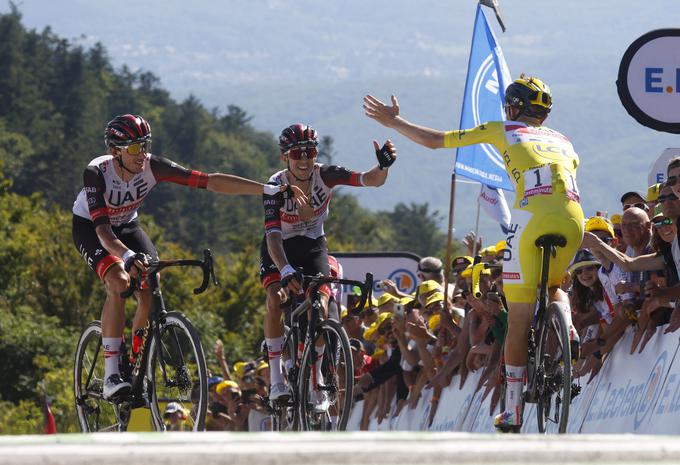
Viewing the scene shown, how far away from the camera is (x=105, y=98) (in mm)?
147250

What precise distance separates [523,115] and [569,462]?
503 cm

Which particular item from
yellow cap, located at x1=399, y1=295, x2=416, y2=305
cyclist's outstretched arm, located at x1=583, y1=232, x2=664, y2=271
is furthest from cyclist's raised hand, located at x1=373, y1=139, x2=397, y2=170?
yellow cap, located at x1=399, y1=295, x2=416, y2=305

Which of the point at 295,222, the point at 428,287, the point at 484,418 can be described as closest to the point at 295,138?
the point at 295,222

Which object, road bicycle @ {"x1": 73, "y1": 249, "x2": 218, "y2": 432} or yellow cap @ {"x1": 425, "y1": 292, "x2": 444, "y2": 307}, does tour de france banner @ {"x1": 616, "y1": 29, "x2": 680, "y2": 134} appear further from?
yellow cap @ {"x1": 425, "y1": 292, "x2": 444, "y2": 307}

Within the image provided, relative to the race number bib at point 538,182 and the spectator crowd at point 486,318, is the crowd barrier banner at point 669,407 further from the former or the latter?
the race number bib at point 538,182

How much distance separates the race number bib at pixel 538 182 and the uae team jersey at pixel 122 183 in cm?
210

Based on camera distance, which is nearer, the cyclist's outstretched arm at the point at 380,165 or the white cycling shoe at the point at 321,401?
the white cycling shoe at the point at 321,401

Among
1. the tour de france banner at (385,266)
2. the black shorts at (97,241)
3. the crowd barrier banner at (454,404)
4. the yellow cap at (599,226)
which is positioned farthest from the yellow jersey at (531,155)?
the tour de france banner at (385,266)

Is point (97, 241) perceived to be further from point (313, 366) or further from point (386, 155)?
point (386, 155)

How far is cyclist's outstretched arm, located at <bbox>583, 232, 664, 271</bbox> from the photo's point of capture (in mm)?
9914

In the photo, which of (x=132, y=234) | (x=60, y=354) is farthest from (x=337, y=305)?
(x=60, y=354)

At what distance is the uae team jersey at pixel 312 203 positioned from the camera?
1068 cm

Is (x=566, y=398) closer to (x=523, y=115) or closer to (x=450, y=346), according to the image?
(x=523, y=115)

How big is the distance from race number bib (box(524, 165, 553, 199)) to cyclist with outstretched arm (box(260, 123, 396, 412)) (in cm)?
150
